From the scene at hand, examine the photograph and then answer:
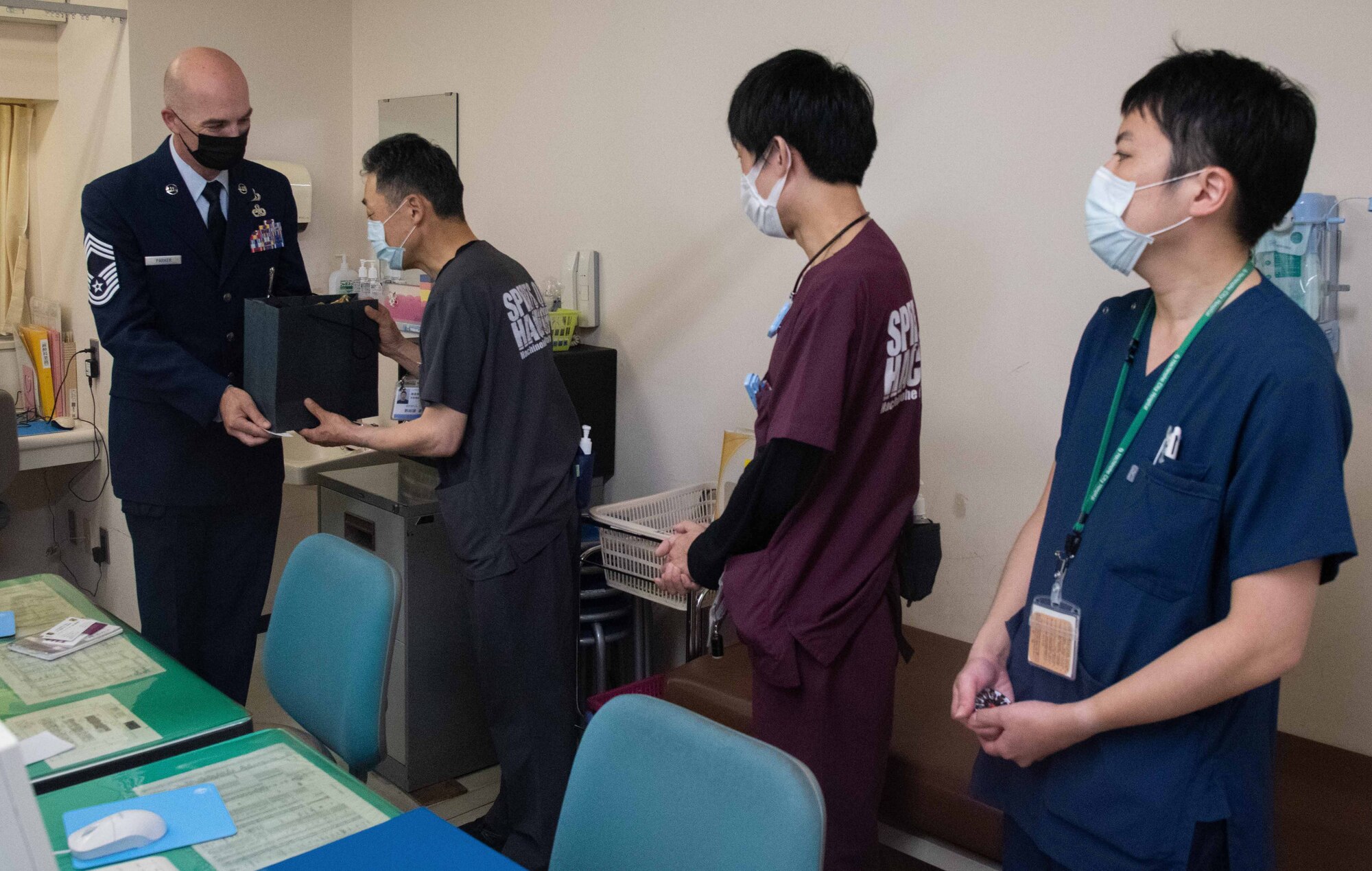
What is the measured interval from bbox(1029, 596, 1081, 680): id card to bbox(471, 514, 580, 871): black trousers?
4.55ft

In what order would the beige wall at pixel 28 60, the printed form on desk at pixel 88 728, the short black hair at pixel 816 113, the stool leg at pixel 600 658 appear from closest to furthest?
the printed form on desk at pixel 88 728
the short black hair at pixel 816 113
the stool leg at pixel 600 658
the beige wall at pixel 28 60

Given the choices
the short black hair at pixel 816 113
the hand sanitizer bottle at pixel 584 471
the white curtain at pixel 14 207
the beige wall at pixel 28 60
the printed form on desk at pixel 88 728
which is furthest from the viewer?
the white curtain at pixel 14 207

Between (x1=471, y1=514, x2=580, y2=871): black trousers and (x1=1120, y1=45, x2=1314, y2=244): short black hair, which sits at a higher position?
(x1=1120, y1=45, x2=1314, y2=244): short black hair

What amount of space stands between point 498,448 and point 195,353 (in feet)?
2.62

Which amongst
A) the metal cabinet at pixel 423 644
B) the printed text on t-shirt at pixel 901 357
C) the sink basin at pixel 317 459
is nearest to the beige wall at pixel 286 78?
the sink basin at pixel 317 459

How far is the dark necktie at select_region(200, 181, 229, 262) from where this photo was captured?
8.37 feet

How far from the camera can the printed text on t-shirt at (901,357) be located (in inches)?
65.2

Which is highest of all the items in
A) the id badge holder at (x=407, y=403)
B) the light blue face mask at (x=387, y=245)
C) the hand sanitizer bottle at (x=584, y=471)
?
the light blue face mask at (x=387, y=245)

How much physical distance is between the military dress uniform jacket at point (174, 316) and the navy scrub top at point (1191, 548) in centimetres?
195

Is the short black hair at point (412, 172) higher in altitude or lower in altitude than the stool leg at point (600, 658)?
higher

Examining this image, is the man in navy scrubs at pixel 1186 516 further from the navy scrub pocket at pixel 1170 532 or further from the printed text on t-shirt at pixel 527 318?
the printed text on t-shirt at pixel 527 318

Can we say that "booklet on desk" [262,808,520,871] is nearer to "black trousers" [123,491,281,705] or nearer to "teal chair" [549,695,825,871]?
"teal chair" [549,695,825,871]

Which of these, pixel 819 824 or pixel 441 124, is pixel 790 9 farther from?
pixel 819 824

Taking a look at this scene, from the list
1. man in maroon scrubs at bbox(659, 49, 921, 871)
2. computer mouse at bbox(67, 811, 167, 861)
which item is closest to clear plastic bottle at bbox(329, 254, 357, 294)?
man in maroon scrubs at bbox(659, 49, 921, 871)
